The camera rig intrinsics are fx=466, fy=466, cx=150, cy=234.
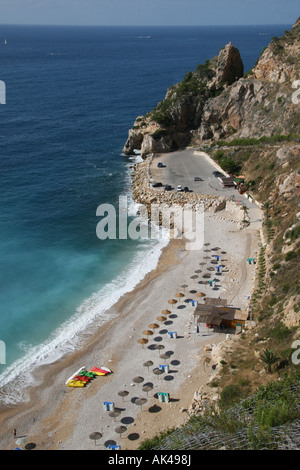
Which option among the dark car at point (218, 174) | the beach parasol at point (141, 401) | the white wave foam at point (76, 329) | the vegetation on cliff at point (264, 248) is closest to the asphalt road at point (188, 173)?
the dark car at point (218, 174)

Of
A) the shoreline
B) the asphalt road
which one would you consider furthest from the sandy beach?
the asphalt road

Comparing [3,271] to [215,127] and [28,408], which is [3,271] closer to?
[28,408]

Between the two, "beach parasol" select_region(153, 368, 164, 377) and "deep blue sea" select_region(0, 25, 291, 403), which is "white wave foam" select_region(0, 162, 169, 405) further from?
"beach parasol" select_region(153, 368, 164, 377)

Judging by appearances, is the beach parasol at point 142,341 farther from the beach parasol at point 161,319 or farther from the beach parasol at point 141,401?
the beach parasol at point 141,401

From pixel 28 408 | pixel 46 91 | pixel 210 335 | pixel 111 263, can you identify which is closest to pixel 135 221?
pixel 111 263

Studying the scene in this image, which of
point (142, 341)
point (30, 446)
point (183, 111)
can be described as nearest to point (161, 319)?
point (142, 341)
